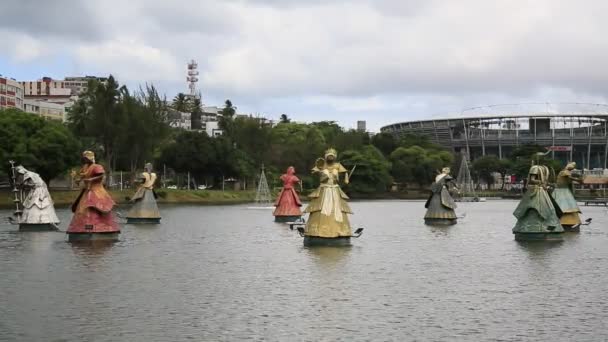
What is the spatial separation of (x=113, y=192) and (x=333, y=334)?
80845 millimetres

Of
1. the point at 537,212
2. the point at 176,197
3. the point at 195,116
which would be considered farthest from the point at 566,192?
the point at 195,116

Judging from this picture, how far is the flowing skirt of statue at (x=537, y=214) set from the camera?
34375 mm

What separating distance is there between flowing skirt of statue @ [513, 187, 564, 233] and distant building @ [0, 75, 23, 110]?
11654cm

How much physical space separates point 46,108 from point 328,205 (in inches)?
5595

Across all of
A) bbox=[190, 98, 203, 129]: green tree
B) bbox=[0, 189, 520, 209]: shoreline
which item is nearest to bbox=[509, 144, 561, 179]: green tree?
bbox=[0, 189, 520, 209]: shoreline

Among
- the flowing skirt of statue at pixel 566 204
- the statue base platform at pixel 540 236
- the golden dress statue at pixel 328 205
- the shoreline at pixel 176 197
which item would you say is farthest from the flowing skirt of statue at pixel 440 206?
the shoreline at pixel 176 197

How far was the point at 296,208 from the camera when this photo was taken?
53.4 m

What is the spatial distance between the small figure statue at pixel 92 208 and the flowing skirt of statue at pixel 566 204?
20.0m

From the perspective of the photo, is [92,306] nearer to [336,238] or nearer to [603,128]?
[336,238]

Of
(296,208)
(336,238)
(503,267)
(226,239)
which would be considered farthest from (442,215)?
(503,267)

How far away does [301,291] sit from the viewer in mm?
21078

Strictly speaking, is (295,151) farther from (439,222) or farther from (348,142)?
(439,222)

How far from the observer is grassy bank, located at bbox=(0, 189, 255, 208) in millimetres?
85350

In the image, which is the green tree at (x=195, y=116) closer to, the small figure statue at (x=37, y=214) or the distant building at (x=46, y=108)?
the distant building at (x=46, y=108)
